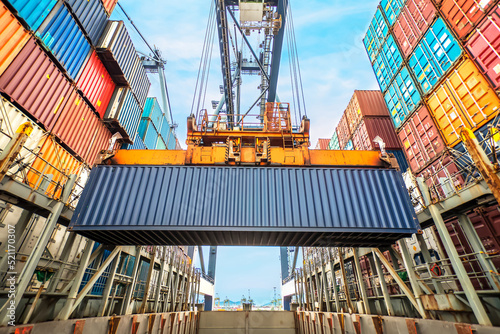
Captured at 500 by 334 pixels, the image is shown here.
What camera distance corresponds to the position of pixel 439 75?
34.1 feet

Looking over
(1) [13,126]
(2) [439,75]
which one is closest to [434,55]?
(2) [439,75]

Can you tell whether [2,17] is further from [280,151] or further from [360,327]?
[360,327]

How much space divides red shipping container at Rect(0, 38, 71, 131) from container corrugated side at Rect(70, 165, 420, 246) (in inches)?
147

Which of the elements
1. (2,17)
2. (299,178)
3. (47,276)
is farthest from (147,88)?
(299,178)

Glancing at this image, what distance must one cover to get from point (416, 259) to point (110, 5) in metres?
21.1

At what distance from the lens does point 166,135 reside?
24.6m

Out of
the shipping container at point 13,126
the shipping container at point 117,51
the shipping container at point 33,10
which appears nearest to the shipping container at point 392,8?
the shipping container at point 117,51

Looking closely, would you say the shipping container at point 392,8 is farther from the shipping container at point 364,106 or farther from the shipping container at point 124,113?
the shipping container at point 124,113

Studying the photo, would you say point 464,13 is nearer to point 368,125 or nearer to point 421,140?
point 421,140

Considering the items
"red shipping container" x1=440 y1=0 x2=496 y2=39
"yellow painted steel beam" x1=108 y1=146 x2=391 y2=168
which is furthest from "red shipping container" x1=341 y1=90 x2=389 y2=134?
"yellow painted steel beam" x1=108 y1=146 x2=391 y2=168

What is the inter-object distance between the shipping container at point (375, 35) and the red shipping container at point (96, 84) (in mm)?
17143

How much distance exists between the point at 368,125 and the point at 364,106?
1.94m

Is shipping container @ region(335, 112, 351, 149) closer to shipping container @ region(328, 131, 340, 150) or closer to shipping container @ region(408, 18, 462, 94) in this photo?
shipping container @ region(328, 131, 340, 150)

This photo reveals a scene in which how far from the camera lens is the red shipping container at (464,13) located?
856cm
